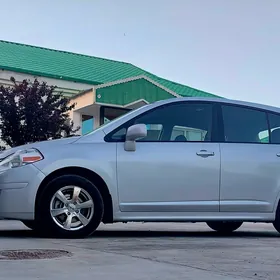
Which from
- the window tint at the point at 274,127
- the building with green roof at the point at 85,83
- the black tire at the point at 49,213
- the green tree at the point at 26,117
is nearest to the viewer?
the black tire at the point at 49,213

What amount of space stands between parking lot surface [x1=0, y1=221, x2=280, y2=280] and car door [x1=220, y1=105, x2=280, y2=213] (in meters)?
0.51

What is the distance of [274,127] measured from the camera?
24.6ft

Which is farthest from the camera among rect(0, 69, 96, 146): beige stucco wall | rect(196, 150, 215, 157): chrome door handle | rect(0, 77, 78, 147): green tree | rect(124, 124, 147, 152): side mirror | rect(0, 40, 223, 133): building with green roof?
rect(0, 40, 223, 133): building with green roof

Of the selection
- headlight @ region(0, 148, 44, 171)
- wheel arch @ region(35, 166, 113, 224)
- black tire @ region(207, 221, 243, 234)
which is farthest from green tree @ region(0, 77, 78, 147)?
wheel arch @ region(35, 166, 113, 224)

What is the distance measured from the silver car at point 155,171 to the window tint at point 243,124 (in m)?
0.01

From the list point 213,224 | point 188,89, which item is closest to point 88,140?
point 213,224

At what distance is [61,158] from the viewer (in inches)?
260

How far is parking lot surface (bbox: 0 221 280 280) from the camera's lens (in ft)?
13.4

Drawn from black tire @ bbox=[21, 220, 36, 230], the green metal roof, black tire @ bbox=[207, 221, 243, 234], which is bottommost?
black tire @ bbox=[207, 221, 243, 234]

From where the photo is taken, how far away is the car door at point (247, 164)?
7020mm

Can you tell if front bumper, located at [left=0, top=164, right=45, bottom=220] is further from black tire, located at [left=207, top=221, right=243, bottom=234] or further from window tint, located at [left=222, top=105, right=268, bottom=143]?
black tire, located at [left=207, top=221, right=243, bottom=234]

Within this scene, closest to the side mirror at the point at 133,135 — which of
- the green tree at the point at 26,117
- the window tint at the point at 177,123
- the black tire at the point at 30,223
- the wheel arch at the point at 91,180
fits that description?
the window tint at the point at 177,123

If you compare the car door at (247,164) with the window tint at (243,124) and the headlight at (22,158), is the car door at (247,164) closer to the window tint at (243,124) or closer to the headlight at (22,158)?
the window tint at (243,124)

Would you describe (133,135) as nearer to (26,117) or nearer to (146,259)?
(146,259)
